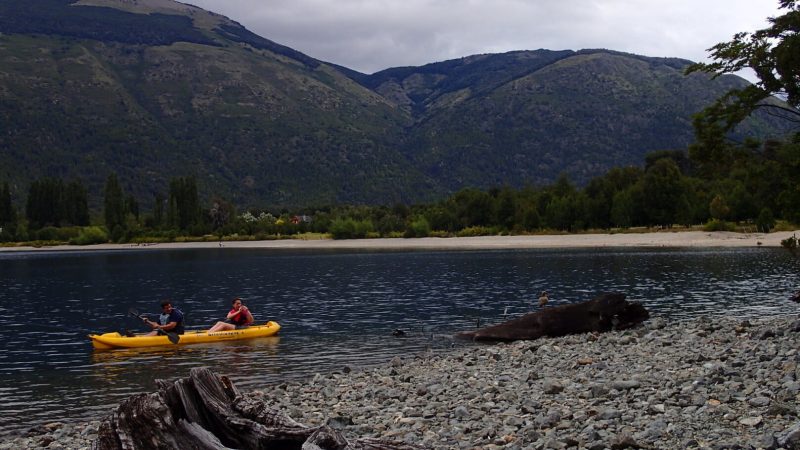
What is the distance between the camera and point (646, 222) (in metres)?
121

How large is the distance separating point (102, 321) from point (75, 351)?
37.9 feet

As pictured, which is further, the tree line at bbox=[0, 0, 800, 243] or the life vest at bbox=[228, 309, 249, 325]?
the life vest at bbox=[228, 309, 249, 325]

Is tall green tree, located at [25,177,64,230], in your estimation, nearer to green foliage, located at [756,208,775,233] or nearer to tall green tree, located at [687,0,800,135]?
green foliage, located at [756,208,775,233]

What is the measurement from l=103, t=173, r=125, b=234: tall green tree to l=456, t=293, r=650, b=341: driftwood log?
159 meters

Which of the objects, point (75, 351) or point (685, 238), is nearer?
point (75, 351)

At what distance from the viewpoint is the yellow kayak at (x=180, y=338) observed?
105 ft

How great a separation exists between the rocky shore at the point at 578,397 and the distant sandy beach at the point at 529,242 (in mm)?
76900

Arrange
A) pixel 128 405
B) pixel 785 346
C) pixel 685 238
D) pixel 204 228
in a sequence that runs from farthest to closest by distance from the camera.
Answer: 1. pixel 204 228
2. pixel 685 238
3. pixel 785 346
4. pixel 128 405

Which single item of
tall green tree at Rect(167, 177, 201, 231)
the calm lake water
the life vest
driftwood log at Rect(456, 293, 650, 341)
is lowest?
the calm lake water

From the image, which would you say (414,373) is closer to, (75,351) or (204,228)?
(75,351)

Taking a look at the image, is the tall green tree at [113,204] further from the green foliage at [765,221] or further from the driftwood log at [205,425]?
the driftwood log at [205,425]

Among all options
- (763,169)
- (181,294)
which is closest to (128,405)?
(763,169)

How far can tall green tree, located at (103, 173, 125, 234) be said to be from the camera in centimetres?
16862

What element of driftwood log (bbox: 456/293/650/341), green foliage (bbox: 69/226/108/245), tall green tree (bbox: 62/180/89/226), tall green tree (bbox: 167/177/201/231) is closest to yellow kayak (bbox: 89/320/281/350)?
driftwood log (bbox: 456/293/650/341)
